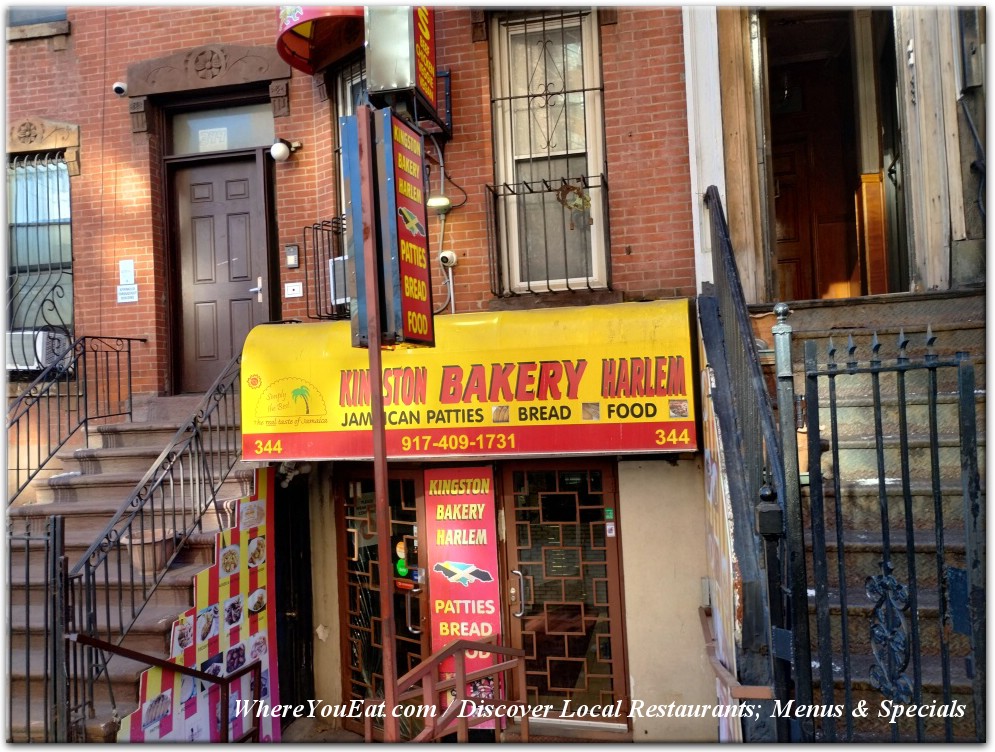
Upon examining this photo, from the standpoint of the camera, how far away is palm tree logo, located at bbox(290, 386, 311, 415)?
19.5ft

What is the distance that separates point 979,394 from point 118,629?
610cm

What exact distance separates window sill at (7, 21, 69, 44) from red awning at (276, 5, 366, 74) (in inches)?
110

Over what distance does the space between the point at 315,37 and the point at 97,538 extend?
4.89 meters

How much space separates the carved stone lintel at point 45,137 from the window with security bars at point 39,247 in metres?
0.16

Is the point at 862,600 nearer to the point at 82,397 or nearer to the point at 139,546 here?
the point at 139,546

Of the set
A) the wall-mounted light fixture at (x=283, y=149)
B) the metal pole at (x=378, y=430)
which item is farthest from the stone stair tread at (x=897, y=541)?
the wall-mounted light fixture at (x=283, y=149)

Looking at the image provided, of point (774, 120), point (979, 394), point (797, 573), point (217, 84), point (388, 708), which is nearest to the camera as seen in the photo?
point (797, 573)

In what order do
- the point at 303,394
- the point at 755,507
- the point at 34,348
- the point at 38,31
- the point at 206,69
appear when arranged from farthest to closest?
1. the point at 38,31
2. the point at 34,348
3. the point at 206,69
4. the point at 303,394
5. the point at 755,507

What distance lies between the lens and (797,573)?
2.71 meters

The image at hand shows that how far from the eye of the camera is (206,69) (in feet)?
24.3

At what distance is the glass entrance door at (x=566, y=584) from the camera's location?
6.22m

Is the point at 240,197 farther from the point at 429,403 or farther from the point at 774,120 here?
the point at 774,120

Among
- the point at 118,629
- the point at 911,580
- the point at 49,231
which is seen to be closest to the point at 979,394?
the point at 911,580

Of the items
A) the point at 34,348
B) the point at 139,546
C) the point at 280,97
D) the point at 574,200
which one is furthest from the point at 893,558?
the point at 34,348
